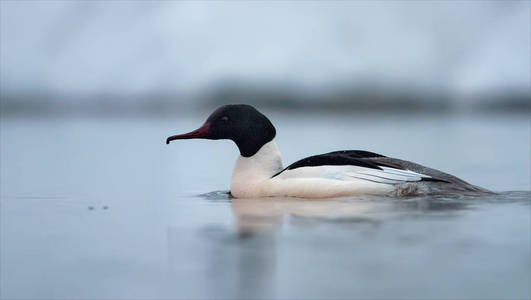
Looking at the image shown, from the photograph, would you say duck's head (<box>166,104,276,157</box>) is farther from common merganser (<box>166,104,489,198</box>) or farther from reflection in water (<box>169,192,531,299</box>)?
reflection in water (<box>169,192,531,299</box>)

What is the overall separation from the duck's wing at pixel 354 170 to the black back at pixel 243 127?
15.9 inches

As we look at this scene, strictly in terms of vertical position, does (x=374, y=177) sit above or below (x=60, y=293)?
above

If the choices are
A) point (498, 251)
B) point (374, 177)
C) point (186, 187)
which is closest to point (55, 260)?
point (498, 251)

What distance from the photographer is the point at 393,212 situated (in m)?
6.55

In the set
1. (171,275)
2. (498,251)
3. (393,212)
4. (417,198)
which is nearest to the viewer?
(171,275)

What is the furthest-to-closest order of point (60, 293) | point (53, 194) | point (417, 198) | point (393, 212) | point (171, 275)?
point (53, 194) → point (417, 198) → point (393, 212) → point (171, 275) → point (60, 293)

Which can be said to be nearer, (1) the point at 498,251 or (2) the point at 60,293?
(2) the point at 60,293

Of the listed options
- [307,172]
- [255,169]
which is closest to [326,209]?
[307,172]

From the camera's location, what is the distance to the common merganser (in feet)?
23.9

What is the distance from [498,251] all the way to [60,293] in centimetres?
244

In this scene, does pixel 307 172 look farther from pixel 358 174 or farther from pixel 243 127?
pixel 243 127

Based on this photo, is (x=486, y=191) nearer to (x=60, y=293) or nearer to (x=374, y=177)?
(x=374, y=177)

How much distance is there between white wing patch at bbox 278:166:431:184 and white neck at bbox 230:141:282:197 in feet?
Result: 0.96

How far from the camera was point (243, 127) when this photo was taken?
25.2 feet
